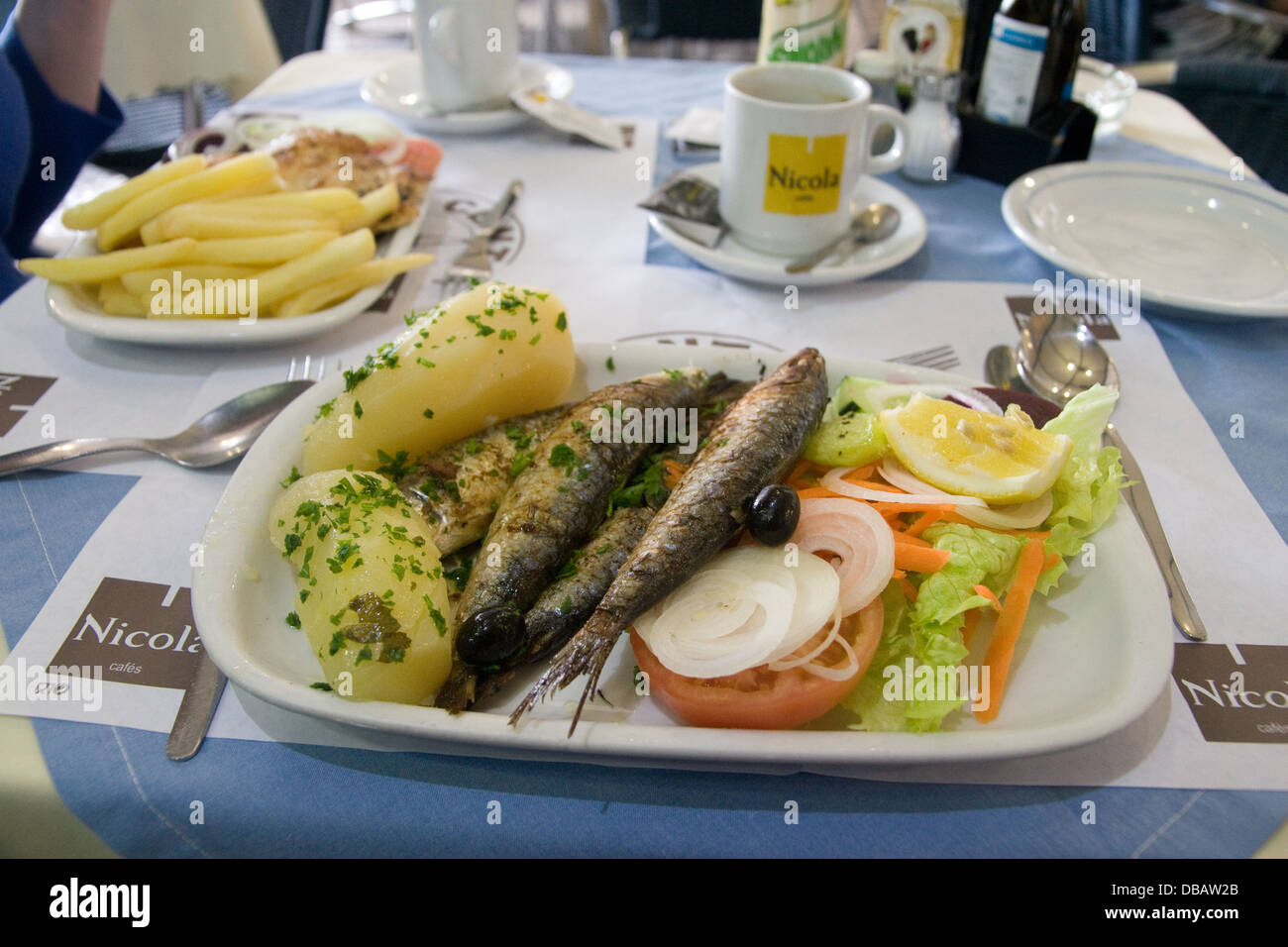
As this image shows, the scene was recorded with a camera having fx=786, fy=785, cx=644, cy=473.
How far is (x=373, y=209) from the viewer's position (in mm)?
2311

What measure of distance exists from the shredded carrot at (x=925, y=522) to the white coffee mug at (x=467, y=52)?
8.25 ft

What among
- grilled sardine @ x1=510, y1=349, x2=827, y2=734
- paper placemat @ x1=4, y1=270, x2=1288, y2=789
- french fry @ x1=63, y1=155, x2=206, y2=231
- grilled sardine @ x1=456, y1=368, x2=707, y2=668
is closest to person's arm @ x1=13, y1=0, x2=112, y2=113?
french fry @ x1=63, y1=155, x2=206, y2=231

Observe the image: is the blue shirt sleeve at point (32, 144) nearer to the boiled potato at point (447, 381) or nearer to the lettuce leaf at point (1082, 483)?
the boiled potato at point (447, 381)

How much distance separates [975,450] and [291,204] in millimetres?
1848

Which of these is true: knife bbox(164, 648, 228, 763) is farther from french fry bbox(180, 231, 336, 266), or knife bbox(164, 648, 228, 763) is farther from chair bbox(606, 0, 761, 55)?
chair bbox(606, 0, 761, 55)

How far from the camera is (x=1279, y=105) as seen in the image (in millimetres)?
3232

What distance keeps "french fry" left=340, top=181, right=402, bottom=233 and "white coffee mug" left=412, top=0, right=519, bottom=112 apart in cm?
84

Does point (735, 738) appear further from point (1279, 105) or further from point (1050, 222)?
point (1279, 105)

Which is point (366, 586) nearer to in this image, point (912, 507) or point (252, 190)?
point (912, 507)

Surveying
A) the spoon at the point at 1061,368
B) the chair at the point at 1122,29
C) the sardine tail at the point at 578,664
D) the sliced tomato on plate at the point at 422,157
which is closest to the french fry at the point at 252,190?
the sliced tomato on plate at the point at 422,157

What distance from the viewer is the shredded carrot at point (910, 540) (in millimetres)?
1345
